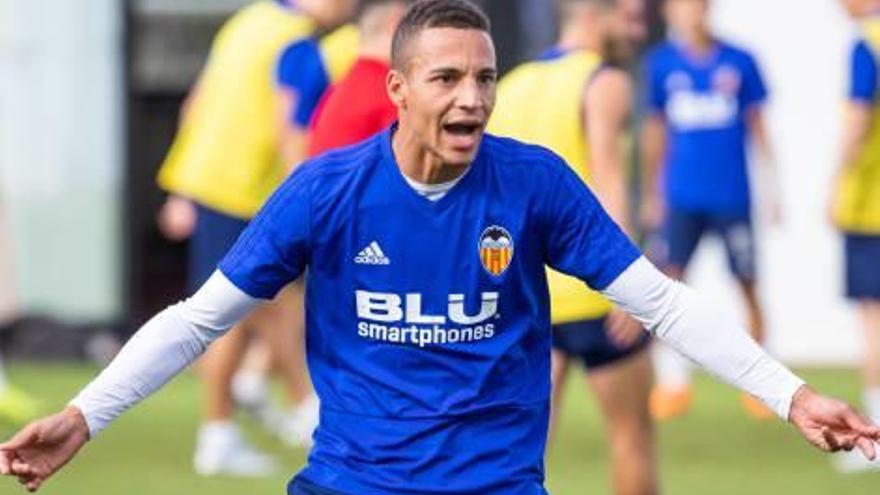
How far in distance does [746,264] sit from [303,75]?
3.73 meters

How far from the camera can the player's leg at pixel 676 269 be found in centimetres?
1591

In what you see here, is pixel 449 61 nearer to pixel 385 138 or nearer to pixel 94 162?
pixel 385 138

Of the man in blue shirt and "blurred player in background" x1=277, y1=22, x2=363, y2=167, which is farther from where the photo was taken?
"blurred player in background" x1=277, y1=22, x2=363, y2=167

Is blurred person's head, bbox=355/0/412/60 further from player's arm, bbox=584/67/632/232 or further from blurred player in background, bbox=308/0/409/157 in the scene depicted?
player's arm, bbox=584/67/632/232

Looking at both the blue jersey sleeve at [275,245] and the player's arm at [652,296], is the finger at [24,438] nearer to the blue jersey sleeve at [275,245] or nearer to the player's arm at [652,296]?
the blue jersey sleeve at [275,245]

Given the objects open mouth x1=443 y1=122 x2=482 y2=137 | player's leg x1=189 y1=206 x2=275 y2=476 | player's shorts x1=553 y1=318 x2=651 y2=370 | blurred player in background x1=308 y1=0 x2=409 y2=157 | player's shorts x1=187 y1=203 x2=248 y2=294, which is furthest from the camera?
player's shorts x1=187 y1=203 x2=248 y2=294

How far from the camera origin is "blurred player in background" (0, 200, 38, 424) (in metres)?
15.0

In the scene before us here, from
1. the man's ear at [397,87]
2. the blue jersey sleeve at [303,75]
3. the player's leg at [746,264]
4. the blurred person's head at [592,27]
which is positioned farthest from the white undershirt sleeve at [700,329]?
the player's leg at [746,264]

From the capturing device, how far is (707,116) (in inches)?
632

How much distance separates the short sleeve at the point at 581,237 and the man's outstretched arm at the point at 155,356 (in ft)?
2.34

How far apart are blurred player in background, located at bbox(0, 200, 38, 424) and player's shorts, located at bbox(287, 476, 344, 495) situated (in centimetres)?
827

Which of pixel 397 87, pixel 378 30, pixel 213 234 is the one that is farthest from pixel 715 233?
pixel 397 87

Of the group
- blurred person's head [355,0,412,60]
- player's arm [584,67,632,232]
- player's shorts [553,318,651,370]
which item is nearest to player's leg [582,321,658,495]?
player's shorts [553,318,651,370]

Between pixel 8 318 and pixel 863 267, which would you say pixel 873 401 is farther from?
pixel 8 318
